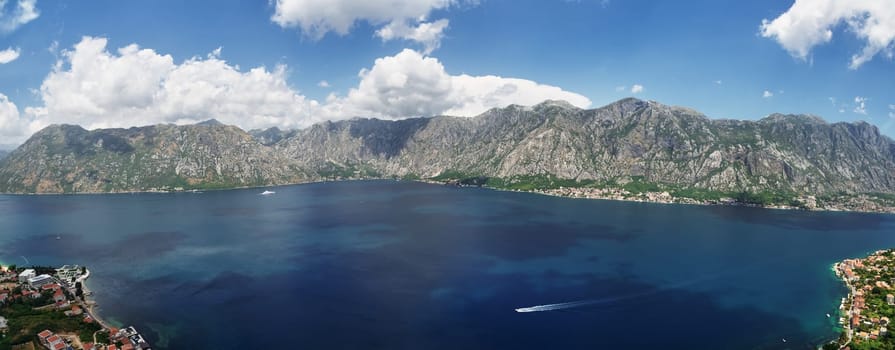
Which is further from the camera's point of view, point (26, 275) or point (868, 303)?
point (26, 275)

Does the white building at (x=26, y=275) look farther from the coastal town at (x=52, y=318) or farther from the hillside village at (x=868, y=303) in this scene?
the hillside village at (x=868, y=303)

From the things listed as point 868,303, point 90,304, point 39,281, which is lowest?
point 90,304

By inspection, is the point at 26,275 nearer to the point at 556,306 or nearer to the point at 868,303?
the point at 556,306

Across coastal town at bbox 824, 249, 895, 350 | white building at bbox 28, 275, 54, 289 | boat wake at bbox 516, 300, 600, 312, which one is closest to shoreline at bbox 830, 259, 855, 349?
coastal town at bbox 824, 249, 895, 350

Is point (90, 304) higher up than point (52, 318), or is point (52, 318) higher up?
point (52, 318)

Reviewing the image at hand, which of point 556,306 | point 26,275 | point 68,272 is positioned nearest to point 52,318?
point 26,275

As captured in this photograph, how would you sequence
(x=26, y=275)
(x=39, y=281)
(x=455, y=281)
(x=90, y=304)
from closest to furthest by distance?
(x=90, y=304) → (x=39, y=281) → (x=26, y=275) → (x=455, y=281)

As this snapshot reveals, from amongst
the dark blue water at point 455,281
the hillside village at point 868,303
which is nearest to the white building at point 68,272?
the dark blue water at point 455,281
